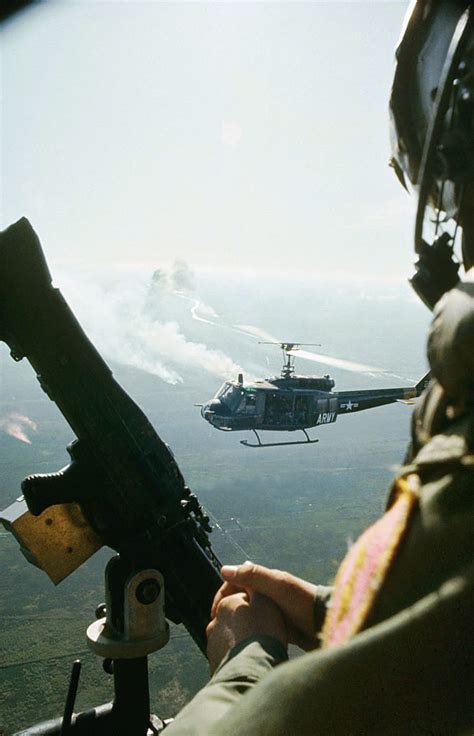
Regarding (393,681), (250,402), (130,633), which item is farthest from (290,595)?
(250,402)

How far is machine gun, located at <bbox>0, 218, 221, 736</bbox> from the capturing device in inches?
112

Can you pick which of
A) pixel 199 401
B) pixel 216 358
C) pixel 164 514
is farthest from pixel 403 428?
pixel 164 514

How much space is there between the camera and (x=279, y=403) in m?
20.2

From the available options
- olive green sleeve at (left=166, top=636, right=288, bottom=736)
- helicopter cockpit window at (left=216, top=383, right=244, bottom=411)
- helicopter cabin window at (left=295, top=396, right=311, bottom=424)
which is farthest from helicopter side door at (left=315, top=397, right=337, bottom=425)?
olive green sleeve at (left=166, top=636, right=288, bottom=736)

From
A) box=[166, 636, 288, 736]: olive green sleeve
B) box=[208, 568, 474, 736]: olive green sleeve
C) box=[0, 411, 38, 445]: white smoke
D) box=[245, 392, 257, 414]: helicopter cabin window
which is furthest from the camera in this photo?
box=[0, 411, 38, 445]: white smoke

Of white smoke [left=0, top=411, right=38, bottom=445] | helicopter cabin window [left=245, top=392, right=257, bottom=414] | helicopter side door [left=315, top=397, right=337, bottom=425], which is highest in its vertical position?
helicopter cabin window [left=245, top=392, right=257, bottom=414]

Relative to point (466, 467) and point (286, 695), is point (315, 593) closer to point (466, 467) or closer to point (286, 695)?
point (286, 695)

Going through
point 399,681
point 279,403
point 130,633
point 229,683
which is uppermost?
point 399,681

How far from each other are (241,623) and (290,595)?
0.50 feet

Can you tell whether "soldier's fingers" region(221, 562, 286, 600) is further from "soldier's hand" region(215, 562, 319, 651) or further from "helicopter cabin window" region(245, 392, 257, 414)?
"helicopter cabin window" region(245, 392, 257, 414)

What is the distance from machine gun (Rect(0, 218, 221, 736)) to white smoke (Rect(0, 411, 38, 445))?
341ft

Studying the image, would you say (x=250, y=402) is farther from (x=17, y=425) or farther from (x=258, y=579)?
(x=17, y=425)

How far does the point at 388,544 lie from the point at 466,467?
172mm

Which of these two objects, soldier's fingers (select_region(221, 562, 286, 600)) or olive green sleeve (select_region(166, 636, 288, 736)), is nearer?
olive green sleeve (select_region(166, 636, 288, 736))
